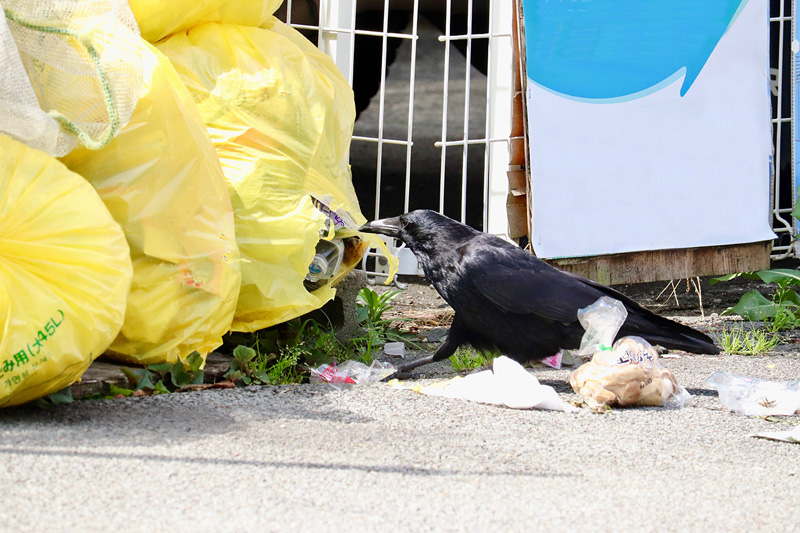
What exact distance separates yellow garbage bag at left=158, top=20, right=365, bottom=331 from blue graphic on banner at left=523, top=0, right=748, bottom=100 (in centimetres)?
150

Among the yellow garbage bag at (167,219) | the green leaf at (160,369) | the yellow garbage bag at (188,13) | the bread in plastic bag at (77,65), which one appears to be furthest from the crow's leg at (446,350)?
the bread in plastic bag at (77,65)

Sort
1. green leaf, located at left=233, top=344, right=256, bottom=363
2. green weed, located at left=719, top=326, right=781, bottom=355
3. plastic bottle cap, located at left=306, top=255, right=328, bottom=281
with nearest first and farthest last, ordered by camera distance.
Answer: green leaf, located at left=233, top=344, right=256, bottom=363 → plastic bottle cap, located at left=306, top=255, right=328, bottom=281 → green weed, located at left=719, top=326, right=781, bottom=355

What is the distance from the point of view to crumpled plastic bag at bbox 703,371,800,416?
2.65 metres

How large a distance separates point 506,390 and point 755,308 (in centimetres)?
228

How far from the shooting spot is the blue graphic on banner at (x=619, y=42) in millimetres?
4180

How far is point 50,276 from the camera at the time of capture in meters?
1.98

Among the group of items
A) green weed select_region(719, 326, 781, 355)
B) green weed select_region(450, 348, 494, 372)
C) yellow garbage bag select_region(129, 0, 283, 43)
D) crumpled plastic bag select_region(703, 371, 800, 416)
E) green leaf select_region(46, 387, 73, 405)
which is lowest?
green weed select_region(719, 326, 781, 355)

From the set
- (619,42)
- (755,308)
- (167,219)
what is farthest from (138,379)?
(755,308)

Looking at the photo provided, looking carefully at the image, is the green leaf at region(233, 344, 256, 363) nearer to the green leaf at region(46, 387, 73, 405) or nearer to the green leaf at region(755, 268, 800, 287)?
the green leaf at region(46, 387, 73, 405)

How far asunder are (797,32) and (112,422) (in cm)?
405

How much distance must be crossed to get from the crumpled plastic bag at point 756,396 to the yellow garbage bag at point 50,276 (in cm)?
183

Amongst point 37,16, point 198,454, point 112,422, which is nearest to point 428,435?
point 198,454

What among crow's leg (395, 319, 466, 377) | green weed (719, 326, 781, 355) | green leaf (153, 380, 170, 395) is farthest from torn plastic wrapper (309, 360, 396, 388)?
green weed (719, 326, 781, 355)

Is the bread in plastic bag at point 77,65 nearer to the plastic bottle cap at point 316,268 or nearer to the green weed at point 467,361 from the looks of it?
the plastic bottle cap at point 316,268
